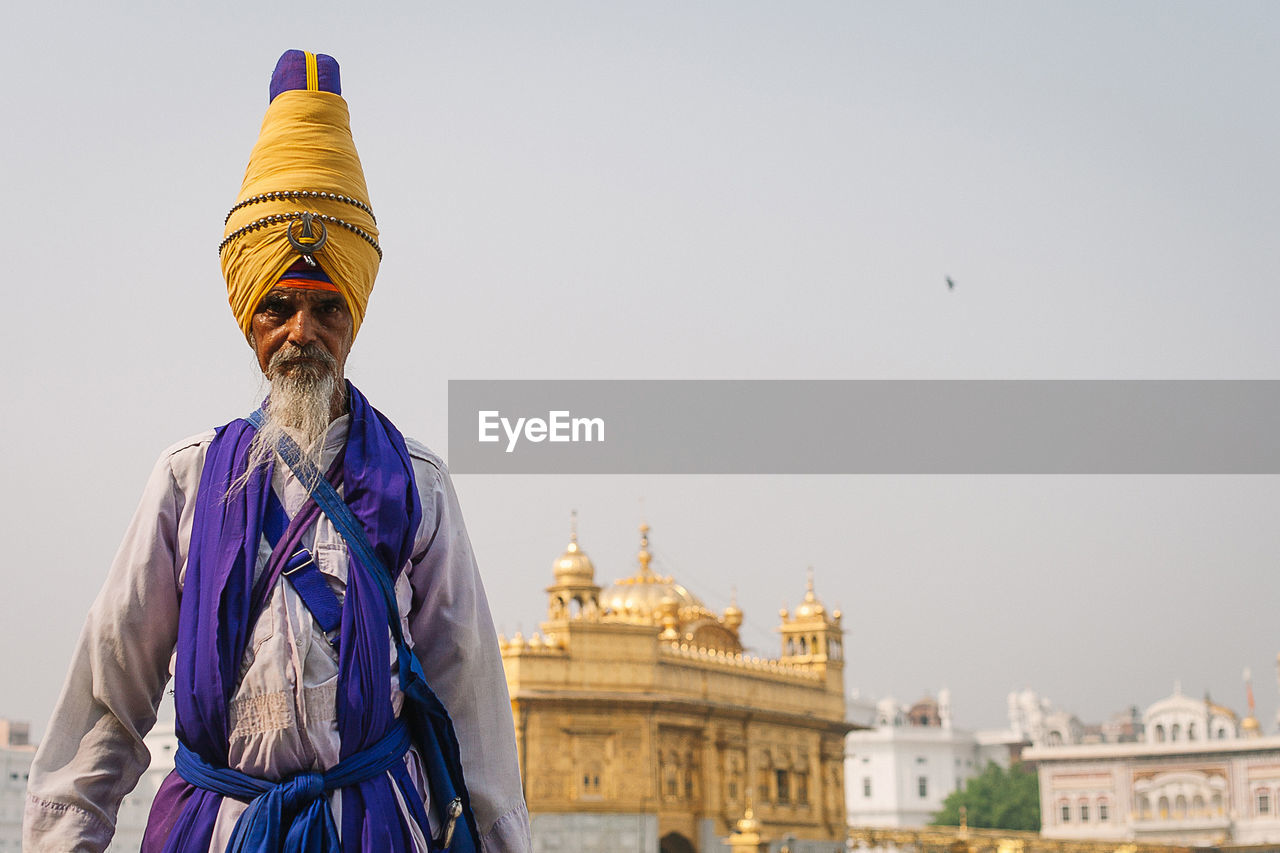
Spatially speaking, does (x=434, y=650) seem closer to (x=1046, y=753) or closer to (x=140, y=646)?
(x=140, y=646)

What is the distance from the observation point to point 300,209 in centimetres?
200

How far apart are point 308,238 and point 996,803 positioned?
48.3m

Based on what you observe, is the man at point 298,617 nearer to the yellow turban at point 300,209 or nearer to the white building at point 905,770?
the yellow turban at point 300,209

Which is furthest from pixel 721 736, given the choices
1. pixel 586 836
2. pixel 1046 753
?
pixel 1046 753

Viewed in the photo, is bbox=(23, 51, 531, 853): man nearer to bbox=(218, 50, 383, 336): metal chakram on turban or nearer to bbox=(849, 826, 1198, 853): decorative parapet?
bbox=(218, 50, 383, 336): metal chakram on turban

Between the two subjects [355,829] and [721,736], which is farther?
[721,736]

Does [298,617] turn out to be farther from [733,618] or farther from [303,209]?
[733,618]

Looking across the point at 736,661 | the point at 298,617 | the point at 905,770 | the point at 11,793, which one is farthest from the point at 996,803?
→ the point at 298,617

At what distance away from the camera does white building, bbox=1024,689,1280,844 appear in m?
37.0

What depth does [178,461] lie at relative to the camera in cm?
194

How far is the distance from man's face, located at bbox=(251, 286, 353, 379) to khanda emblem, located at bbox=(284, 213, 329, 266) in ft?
0.16

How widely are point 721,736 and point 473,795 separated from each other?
21.8m

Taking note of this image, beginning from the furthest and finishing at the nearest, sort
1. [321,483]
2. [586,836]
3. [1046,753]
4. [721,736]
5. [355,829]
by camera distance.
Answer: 1. [1046,753]
2. [721,736]
3. [586,836]
4. [321,483]
5. [355,829]

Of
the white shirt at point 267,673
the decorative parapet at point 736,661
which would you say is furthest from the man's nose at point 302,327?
the decorative parapet at point 736,661
